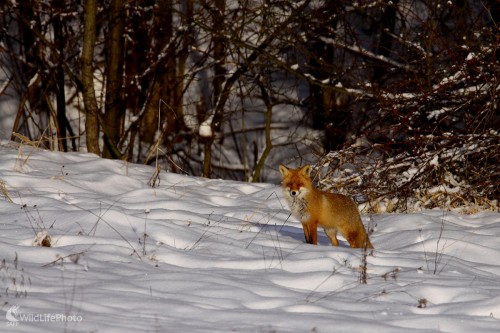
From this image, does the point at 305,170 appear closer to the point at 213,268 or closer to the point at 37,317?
the point at 213,268

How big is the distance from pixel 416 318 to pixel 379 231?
11.7ft

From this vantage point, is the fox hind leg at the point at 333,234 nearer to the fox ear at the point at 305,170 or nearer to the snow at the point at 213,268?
the snow at the point at 213,268

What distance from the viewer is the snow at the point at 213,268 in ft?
15.0

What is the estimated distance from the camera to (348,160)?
10000 millimetres

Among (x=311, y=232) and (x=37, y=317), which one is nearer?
(x=37, y=317)

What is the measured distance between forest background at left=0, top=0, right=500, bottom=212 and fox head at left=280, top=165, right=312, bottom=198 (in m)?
2.30

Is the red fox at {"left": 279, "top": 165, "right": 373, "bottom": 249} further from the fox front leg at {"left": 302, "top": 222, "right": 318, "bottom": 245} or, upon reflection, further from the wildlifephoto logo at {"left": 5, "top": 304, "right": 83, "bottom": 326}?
the wildlifephoto logo at {"left": 5, "top": 304, "right": 83, "bottom": 326}

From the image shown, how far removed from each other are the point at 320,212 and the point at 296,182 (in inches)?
13.6

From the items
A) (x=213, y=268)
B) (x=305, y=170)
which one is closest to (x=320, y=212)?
(x=305, y=170)

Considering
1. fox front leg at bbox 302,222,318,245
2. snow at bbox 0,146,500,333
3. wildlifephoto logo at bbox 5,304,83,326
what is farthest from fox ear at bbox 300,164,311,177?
wildlifephoto logo at bbox 5,304,83,326

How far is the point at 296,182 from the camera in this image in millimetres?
7234

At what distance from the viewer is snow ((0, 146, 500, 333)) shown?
456cm

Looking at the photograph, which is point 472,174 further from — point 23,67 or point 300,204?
point 23,67

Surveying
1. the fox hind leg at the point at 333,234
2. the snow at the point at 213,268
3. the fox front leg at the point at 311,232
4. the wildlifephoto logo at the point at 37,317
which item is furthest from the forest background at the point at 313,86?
the wildlifephoto logo at the point at 37,317
